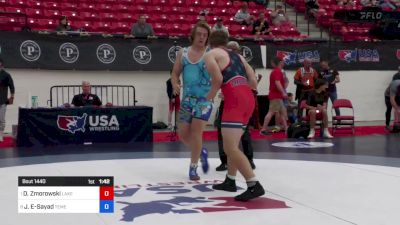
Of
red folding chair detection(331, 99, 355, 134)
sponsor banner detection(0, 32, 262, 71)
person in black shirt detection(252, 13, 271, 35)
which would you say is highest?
person in black shirt detection(252, 13, 271, 35)

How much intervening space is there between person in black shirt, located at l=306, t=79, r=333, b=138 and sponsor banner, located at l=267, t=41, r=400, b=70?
3.18 metres

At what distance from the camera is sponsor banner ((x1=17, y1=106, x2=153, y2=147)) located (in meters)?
11.0

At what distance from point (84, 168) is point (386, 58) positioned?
11.5m

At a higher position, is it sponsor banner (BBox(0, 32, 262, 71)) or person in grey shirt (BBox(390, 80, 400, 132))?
sponsor banner (BBox(0, 32, 262, 71))

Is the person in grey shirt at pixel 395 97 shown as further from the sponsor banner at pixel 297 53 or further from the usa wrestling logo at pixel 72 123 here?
the usa wrestling logo at pixel 72 123

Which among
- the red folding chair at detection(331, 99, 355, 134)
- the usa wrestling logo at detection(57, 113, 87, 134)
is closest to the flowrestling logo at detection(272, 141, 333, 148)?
the red folding chair at detection(331, 99, 355, 134)

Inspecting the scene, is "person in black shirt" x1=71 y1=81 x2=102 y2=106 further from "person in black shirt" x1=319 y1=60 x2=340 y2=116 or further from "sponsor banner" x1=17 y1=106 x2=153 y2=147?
"person in black shirt" x1=319 y1=60 x2=340 y2=116

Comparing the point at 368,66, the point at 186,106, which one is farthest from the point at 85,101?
the point at 368,66

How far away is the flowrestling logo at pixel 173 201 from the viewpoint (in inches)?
206

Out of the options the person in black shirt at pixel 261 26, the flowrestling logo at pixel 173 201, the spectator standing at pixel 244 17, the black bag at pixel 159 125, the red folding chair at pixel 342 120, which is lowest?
the flowrestling logo at pixel 173 201

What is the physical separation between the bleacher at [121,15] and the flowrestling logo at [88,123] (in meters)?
3.67

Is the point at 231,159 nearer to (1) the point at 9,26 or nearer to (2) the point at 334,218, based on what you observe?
(2) the point at 334,218
